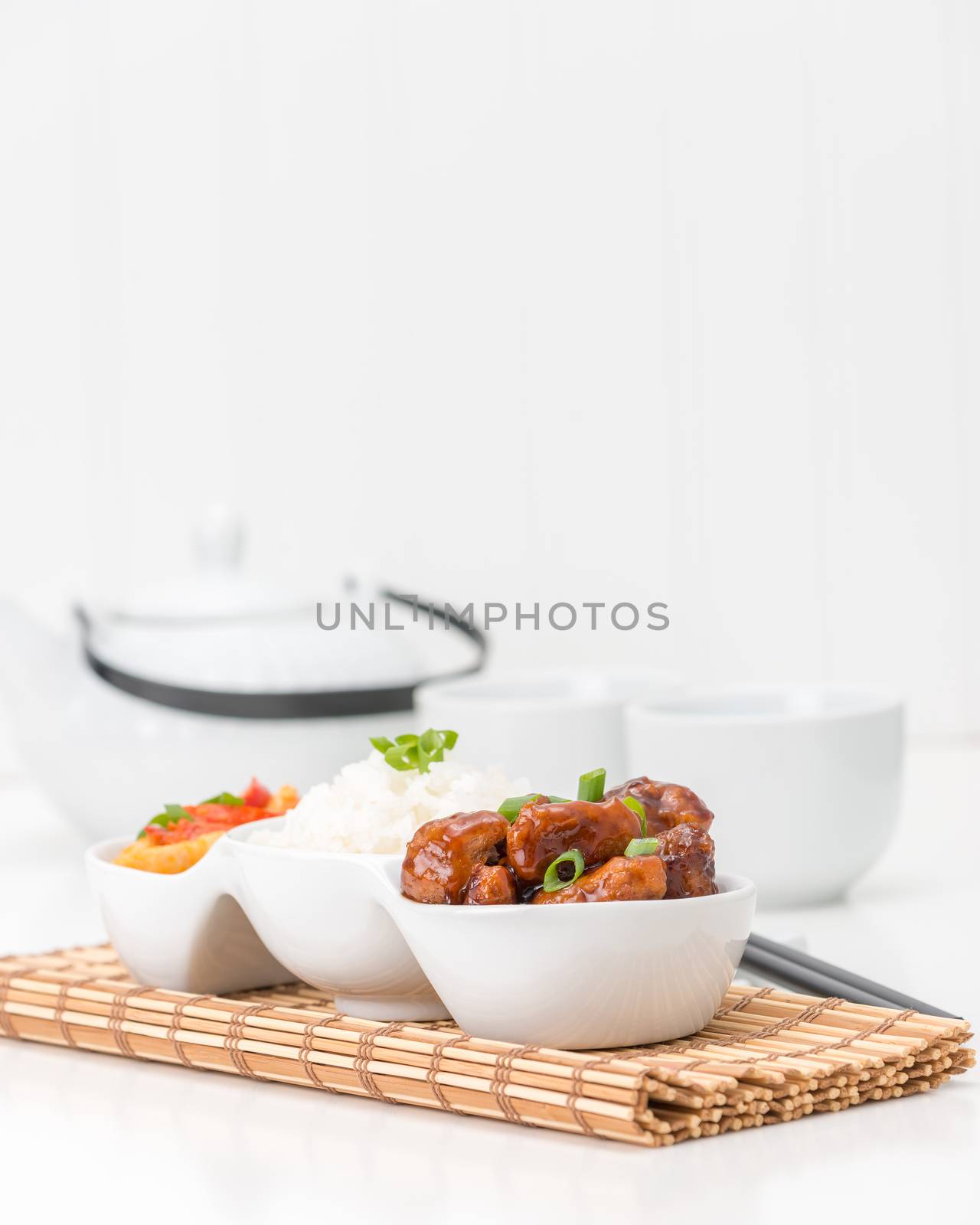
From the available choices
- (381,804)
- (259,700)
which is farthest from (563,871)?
(259,700)

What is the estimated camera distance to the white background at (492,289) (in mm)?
1889

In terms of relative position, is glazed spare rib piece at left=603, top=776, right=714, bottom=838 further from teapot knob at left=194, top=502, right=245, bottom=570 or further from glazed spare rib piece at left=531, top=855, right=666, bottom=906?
teapot knob at left=194, top=502, right=245, bottom=570

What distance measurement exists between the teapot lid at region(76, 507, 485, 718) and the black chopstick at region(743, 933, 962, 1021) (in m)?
0.57

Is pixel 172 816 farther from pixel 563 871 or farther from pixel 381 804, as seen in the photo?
pixel 563 871

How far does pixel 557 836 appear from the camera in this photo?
62cm

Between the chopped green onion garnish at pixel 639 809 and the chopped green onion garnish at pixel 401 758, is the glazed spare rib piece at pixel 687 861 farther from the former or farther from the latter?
the chopped green onion garnish at pixel 401 758

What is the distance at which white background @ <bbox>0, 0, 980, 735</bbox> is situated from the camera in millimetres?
1889

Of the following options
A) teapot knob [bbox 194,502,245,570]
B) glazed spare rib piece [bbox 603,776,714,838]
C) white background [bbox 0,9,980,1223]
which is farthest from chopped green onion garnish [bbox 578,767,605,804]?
white background [bbox 0,9,980,1223]

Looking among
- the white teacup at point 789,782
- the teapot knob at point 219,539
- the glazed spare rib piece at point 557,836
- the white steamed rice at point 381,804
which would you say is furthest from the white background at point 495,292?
the glazed spare rib piece at point 557,836

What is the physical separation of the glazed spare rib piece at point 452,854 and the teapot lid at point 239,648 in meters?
0.64

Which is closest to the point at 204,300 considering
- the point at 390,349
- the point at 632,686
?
→ the point at 390,349

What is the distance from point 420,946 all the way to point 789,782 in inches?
16.5

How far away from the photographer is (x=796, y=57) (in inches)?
74.0

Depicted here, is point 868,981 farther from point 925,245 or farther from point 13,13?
point 13,13
